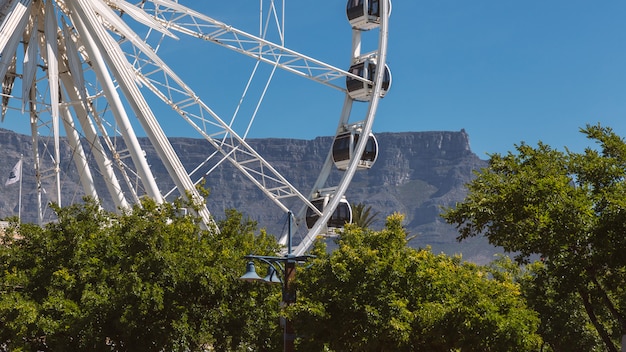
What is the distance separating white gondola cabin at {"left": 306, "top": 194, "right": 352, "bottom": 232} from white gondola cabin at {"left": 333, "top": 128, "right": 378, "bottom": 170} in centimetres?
165

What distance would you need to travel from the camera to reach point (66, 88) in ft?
131

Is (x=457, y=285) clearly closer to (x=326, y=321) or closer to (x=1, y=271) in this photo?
(x=326, y=321)

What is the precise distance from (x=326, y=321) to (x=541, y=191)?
7.25m

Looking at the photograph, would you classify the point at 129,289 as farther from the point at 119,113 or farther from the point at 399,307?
the point at 119,113

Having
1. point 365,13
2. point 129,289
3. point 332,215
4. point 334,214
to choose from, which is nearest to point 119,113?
point 129,289

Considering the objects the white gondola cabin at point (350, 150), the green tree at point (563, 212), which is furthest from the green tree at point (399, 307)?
the white gondola cabin at point (350, 150)

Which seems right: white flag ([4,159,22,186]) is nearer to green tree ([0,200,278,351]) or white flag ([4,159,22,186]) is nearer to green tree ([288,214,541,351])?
green tree ([0,200,278,351])

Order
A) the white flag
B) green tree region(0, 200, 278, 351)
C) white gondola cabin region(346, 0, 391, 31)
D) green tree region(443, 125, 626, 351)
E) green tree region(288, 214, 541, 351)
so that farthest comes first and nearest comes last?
the white flag, white gondola cabin region(346, 0, 391, 31), green tree region(0, 200, 278, 351), green tree region(288, 214, 541, 351), green tree region(443, 125, 626, 351)

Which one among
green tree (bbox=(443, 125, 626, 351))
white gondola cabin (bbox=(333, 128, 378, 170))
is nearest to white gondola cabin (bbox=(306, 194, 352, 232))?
white gondola cabin (bbox=(333, 128, 378, 170))

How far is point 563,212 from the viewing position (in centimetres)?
2353

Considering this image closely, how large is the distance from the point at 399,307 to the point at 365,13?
70.7 ft

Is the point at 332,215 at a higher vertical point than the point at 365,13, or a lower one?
lower

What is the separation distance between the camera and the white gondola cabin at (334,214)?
43.3 m

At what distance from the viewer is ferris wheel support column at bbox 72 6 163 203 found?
115 ft
